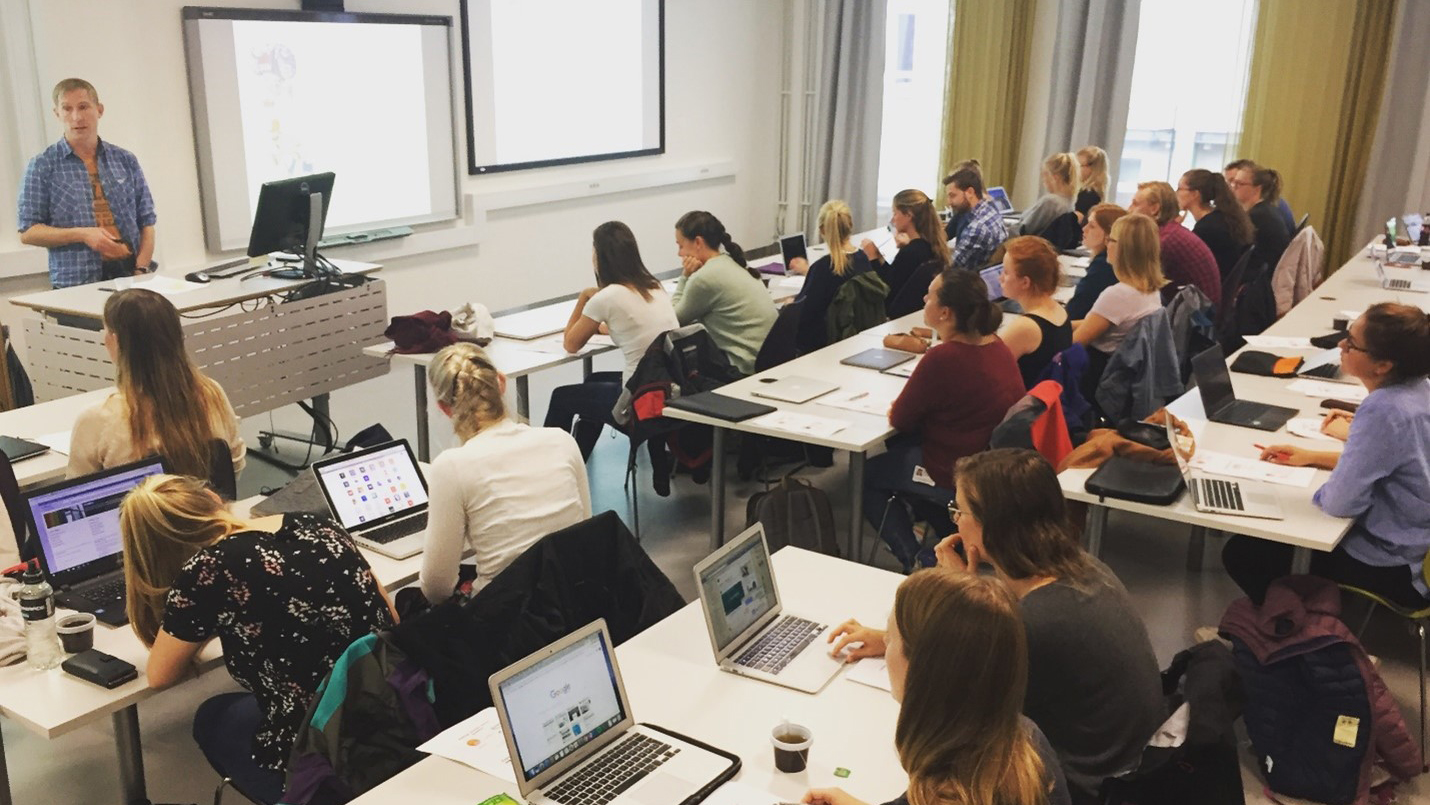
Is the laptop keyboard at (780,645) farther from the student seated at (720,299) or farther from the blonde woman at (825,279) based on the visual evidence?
the blonde woman at (825,279)

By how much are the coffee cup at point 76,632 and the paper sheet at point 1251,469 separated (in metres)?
3.06

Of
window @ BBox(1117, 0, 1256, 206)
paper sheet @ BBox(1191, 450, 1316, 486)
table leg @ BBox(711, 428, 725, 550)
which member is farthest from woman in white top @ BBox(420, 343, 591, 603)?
window @ BBox(1117, 0, 1256, 206)

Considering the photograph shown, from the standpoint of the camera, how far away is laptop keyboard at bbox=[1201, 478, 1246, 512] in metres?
3.38

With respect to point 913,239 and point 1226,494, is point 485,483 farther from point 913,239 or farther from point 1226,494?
point 913,239

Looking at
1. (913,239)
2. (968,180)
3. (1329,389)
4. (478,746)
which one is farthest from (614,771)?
(968,180)

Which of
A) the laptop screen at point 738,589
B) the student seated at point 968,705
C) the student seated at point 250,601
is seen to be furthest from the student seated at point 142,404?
the student seated at point 968,705

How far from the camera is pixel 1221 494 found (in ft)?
11.3

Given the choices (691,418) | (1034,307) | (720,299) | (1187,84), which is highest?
(1187,84)

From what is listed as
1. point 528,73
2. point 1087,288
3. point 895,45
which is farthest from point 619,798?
point 895,45

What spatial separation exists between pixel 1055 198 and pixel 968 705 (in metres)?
6.30

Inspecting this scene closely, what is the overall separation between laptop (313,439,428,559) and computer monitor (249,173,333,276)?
237 centimetres

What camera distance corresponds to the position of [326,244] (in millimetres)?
7410

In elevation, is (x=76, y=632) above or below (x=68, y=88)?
below

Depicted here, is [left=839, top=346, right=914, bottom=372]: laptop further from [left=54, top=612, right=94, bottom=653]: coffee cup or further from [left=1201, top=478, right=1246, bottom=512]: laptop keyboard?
[left=54, top=612, right=94, bottom=653]: coffee cup
